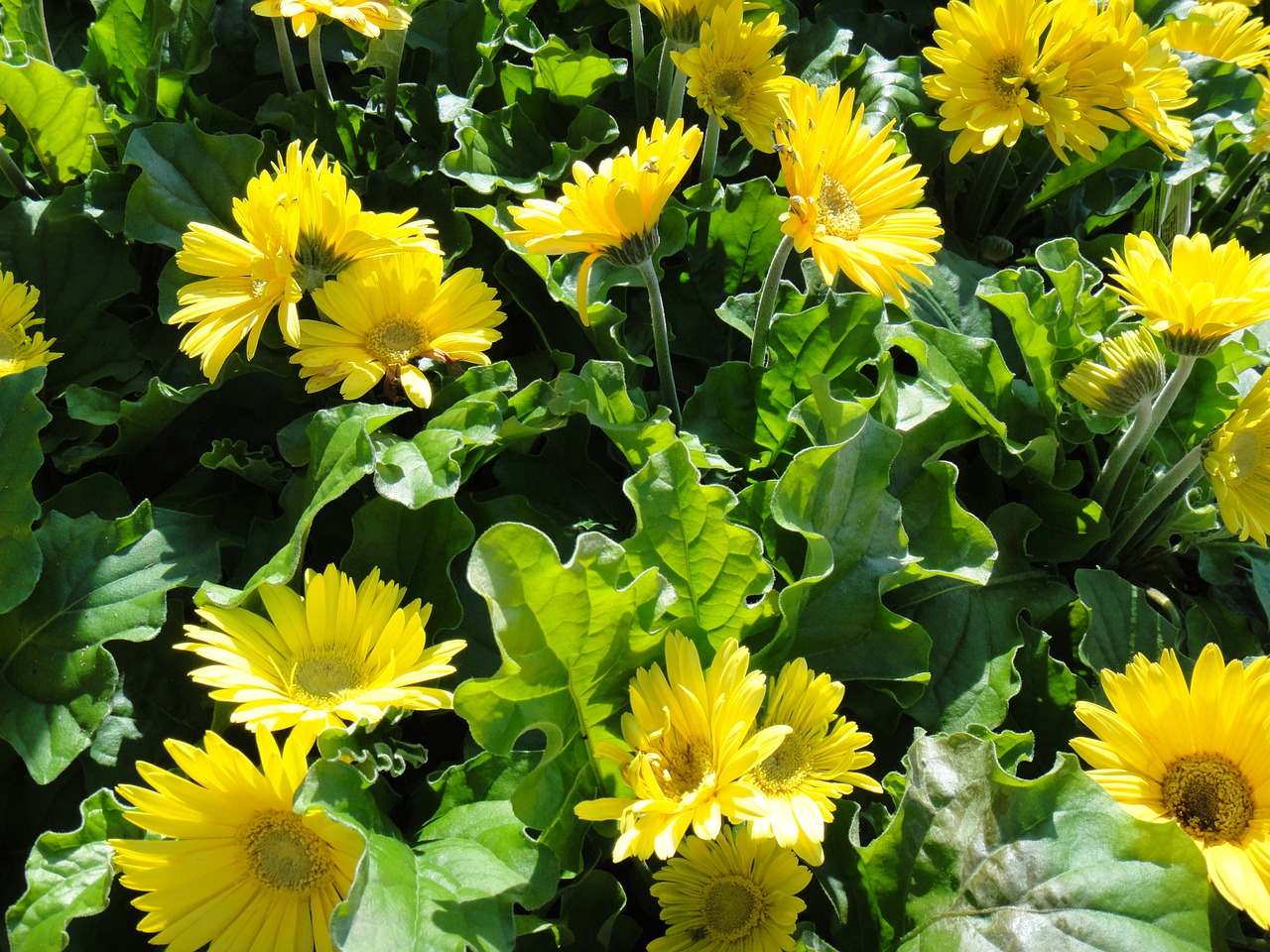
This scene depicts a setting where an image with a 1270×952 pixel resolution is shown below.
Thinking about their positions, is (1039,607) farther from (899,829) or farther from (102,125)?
(102,125)

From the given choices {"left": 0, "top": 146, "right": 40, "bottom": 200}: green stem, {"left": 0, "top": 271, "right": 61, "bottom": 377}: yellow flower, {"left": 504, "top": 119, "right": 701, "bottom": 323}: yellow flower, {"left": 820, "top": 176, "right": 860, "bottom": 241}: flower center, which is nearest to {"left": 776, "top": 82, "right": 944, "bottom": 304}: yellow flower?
{"left": 820, "top": 176, "right": 860, "bottom": 241}: flower center

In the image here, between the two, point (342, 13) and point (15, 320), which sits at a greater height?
point (342, 13)

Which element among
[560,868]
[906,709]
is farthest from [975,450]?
[560,868]

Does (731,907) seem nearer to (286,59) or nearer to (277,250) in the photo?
(277,250)

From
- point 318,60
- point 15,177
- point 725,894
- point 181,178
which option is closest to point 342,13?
point 318,60

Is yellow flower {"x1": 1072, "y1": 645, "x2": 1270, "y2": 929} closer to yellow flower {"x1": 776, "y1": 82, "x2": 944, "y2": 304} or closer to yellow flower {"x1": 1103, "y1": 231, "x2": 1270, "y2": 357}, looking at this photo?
yellow flower {"x1": 1103, "y1": 231, "x2": 1270, "y2": 357}

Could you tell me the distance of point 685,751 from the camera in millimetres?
1236

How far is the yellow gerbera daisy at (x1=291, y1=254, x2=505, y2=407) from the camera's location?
5.13 feet

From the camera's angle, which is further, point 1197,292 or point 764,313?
point 764,313

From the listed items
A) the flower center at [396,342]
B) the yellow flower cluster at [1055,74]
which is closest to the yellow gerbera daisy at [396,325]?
the flower center at [396,342]

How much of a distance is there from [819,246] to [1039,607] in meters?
0.64

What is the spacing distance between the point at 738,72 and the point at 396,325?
2.20 ft

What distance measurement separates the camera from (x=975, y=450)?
188cm

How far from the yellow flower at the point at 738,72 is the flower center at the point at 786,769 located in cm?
93
